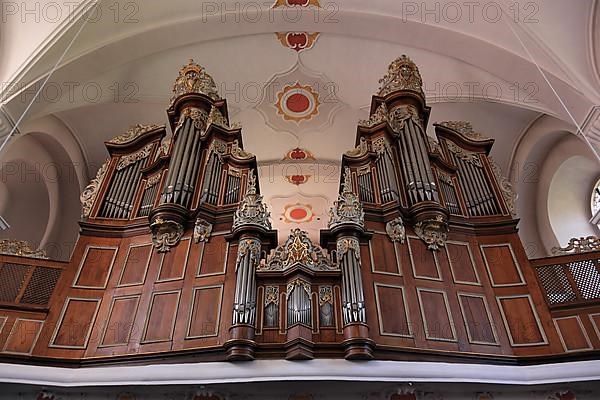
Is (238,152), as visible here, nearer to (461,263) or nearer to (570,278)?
(461,263)

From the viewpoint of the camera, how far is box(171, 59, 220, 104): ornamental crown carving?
30.1 ft

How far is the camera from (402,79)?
29.8 ft

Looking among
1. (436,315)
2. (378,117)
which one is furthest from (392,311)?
(378,117)

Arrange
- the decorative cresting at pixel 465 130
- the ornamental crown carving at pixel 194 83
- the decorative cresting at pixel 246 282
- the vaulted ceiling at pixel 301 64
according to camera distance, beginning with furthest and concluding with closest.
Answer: the ornamental crown carving at pixel 194 83
the decorative cresting at pixel 465 130
the vaulted ceiling at pixel 301 64
the decorative cresting at pixel 246 282

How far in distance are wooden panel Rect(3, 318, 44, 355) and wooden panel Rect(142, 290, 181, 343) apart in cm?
124

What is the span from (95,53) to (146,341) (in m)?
5.78

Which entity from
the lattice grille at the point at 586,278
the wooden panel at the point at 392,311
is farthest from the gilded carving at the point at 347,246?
the lattice grille at the point at 586,278

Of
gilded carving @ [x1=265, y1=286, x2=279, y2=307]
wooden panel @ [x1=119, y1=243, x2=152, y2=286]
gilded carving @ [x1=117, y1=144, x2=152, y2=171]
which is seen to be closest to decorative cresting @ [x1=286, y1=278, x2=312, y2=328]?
gilded carving @ [x1=265, y1=286, x2=279, y2=307]

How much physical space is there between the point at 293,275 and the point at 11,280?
3502mm

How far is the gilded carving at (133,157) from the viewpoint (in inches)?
337

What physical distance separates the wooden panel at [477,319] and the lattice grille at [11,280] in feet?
17.6

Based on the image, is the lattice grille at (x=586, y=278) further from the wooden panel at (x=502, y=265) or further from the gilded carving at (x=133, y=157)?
the gilded carving at (x=133, y=157)

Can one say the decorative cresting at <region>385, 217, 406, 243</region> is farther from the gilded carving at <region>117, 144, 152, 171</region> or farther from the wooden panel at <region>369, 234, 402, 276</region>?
the gilded carving at <region>117, 144, 152, 171</region>

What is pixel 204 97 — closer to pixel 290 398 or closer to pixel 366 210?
pixel 366 210
